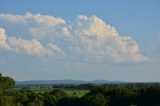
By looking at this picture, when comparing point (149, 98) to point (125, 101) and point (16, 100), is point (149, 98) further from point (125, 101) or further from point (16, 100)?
point (16, 100)

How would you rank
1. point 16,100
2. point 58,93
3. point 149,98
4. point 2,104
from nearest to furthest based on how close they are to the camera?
point 2,104 < point 149,98 < point 16,100 < point 58,93

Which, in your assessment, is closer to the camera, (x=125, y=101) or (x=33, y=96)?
(x=125, y=101)

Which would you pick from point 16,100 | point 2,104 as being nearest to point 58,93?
point 16,100

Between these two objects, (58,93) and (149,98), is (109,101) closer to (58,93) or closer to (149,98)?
(149,98)

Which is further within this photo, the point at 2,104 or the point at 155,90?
the point at 155,90

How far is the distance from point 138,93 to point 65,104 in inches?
671

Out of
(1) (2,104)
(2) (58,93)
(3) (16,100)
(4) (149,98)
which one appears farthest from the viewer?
(2) (58,93)

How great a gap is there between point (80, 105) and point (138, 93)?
43.7 feet

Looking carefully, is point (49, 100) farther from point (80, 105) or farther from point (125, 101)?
point (125, 101)

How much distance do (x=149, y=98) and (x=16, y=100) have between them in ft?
98.5

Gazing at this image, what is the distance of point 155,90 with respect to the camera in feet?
350

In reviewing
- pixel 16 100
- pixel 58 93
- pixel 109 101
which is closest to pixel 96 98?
pixel 109 101

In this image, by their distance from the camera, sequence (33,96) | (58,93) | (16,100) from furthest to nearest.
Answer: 1. (58,93)
2. (33,96)
3. (16,100)

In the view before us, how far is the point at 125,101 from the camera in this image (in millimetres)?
108125
